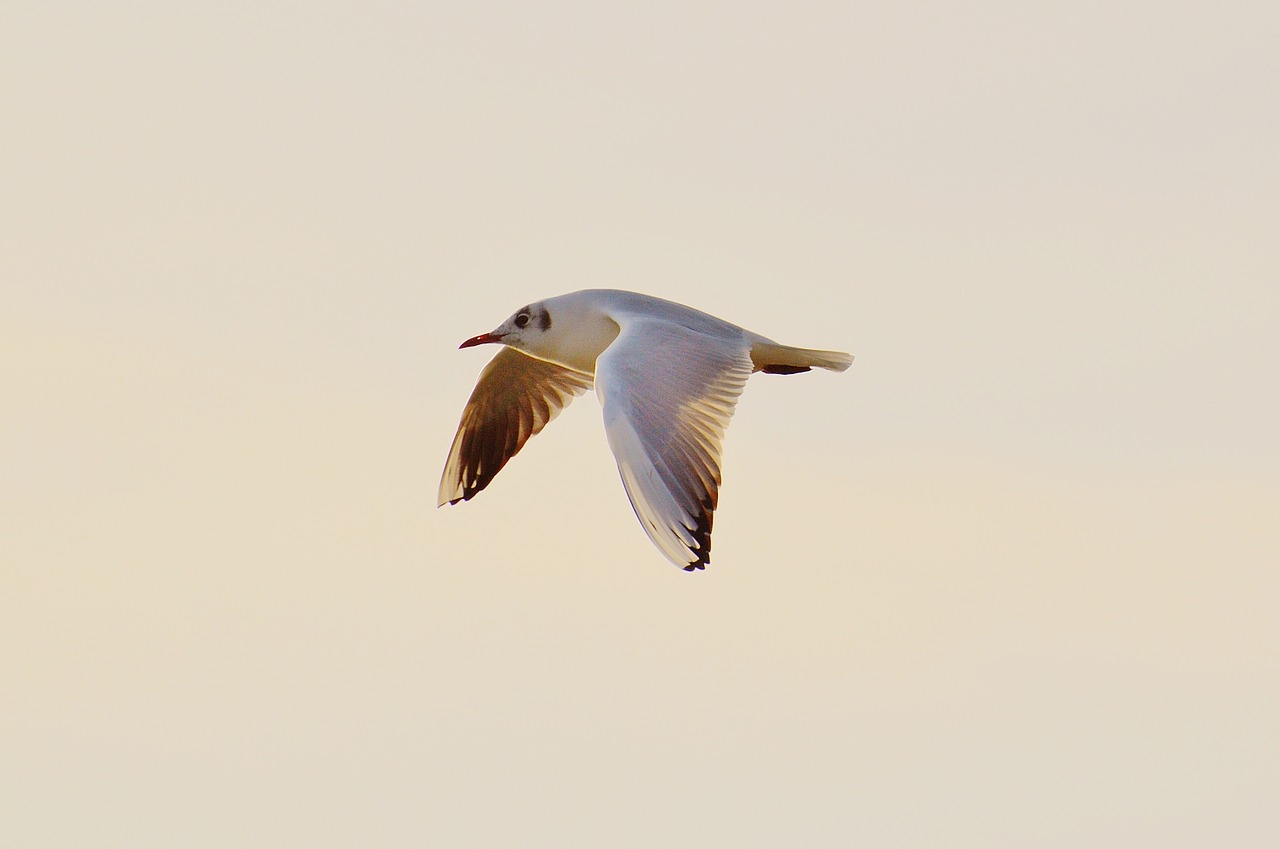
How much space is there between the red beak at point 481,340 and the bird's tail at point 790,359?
53.4 inches

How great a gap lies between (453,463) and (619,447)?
3299 millimetres

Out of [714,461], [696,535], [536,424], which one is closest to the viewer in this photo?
[696,535]

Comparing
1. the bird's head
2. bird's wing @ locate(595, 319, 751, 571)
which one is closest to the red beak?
the bird's head

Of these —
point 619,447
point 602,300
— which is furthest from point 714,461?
point 602,300

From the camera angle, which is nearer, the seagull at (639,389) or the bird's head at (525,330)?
the seagull at (639,389)

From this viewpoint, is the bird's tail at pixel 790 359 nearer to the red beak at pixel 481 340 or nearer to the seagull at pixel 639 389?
the seagull at pixel 639 389

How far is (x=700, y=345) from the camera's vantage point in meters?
9.23

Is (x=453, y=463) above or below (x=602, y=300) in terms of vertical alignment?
below

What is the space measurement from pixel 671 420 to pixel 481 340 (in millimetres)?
2369

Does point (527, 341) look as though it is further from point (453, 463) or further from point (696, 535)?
point (696, 535)

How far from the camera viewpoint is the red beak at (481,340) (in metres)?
10.5

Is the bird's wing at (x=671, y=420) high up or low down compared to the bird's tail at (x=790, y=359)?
down

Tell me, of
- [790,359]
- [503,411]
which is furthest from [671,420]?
[503,411]

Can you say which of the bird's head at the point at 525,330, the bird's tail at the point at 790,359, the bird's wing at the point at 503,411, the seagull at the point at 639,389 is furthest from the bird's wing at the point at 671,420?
the bird's wing at the point at 503,411
